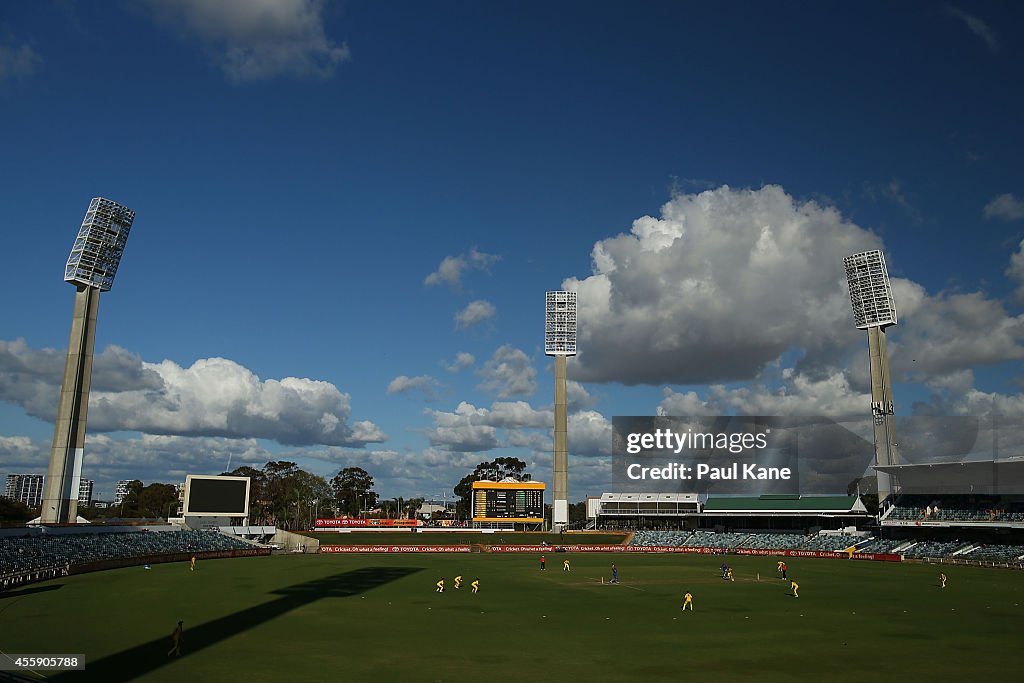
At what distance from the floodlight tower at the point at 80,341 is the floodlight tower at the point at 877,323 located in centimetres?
9615

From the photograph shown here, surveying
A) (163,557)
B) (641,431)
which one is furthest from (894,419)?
(163,557)

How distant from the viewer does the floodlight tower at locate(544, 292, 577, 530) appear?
126312mm

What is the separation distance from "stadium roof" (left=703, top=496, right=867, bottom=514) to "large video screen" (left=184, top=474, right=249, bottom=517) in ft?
225

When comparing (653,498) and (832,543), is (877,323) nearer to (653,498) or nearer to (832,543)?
(832,543)

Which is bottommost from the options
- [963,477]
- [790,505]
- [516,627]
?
[516,627]

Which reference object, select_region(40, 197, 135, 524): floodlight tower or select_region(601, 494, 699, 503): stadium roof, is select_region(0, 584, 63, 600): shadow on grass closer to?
select_region(40, 197, 135, 524): floodlight tower

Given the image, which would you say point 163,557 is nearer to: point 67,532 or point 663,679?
point 67,532

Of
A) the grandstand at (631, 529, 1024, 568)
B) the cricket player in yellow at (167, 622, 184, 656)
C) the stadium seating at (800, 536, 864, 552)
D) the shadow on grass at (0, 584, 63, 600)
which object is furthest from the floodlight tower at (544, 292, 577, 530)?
the cricket player in yellow at (167, 622, 184, 656)

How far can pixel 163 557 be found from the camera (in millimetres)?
72812

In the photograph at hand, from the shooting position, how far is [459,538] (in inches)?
4473

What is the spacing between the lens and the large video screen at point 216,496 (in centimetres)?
8950

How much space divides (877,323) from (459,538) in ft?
218

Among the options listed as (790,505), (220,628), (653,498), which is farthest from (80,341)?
(790,505)

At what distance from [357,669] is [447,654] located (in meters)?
3.95
